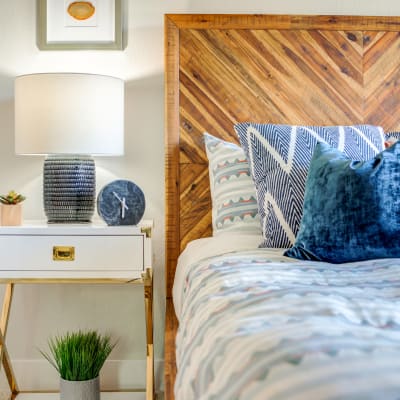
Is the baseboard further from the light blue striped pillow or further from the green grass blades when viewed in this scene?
the light blue striped pillow

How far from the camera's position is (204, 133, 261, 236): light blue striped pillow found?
2.20m

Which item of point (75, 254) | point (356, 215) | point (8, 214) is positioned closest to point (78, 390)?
point (75, 254)

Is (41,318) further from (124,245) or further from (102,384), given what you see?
(124,245)

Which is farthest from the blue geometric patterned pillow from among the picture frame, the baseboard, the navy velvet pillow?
the baseboard

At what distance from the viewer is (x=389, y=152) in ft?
5.46

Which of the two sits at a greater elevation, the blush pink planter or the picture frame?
the picture frame

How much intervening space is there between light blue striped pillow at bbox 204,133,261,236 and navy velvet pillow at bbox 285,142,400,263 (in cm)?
53

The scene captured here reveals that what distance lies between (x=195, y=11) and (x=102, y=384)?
1.59m

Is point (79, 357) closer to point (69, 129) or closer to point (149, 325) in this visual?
point (149, 325)

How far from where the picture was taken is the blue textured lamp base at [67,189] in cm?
240

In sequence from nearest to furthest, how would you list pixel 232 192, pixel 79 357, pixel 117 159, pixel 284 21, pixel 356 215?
pixel 356 215 → pixel 232 192 → pixel 79 357 → pixel 284 21 → pixel 117 159

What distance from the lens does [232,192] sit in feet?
7.37

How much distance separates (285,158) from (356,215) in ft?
1.54

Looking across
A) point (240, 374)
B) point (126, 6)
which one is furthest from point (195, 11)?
point (240, 374)
